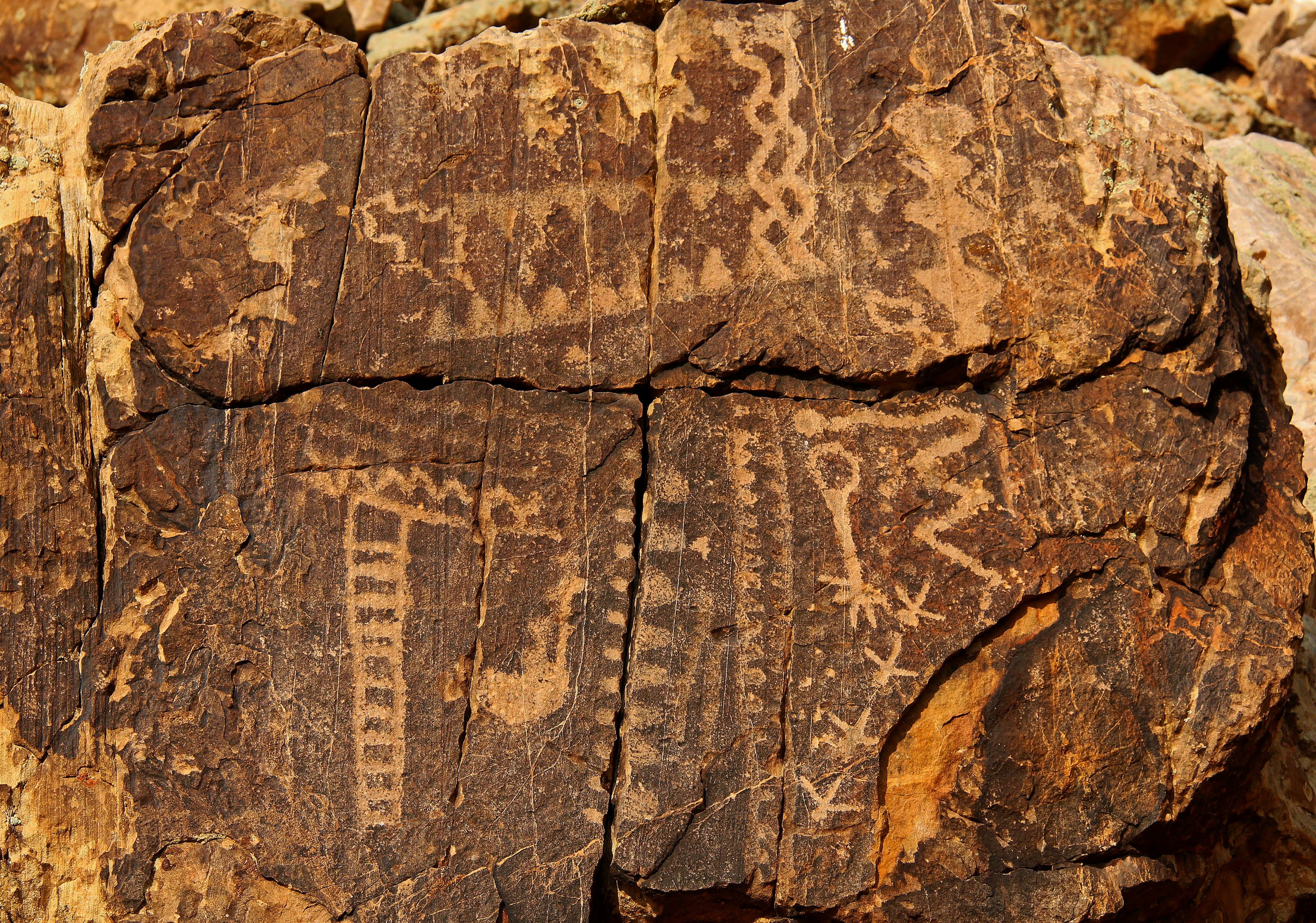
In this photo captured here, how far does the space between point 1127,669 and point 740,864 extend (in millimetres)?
867

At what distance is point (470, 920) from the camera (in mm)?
2129

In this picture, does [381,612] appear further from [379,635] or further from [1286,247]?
[1286,247]

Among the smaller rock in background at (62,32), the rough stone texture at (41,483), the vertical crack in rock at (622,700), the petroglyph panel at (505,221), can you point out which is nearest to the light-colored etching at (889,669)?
the vertical crack in rock at (622,700)

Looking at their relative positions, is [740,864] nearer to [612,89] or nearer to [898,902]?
[898,902]

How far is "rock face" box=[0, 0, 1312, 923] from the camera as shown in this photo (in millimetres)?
2135

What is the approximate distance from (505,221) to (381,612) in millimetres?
847

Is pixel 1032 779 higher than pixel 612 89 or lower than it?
lower

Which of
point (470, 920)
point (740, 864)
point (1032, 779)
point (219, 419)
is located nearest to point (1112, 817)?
point (1032, 779)

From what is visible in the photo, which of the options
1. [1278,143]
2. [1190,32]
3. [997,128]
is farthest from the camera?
[1190,32]

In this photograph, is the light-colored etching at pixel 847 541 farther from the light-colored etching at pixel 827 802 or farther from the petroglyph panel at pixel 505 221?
the petroglyph panel at pixel 505 221

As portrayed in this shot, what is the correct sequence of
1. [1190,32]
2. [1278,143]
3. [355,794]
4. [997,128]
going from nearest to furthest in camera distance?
1. [355,794]
2. [997,128]
3. [1278,143]
4. [1190,32]

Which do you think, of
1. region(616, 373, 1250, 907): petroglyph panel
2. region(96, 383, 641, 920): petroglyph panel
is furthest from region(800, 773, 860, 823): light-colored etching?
region(96, 383, 641, 920): petroglyph panel

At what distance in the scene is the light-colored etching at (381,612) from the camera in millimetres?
2129

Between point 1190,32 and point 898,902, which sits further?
point 1190,32
